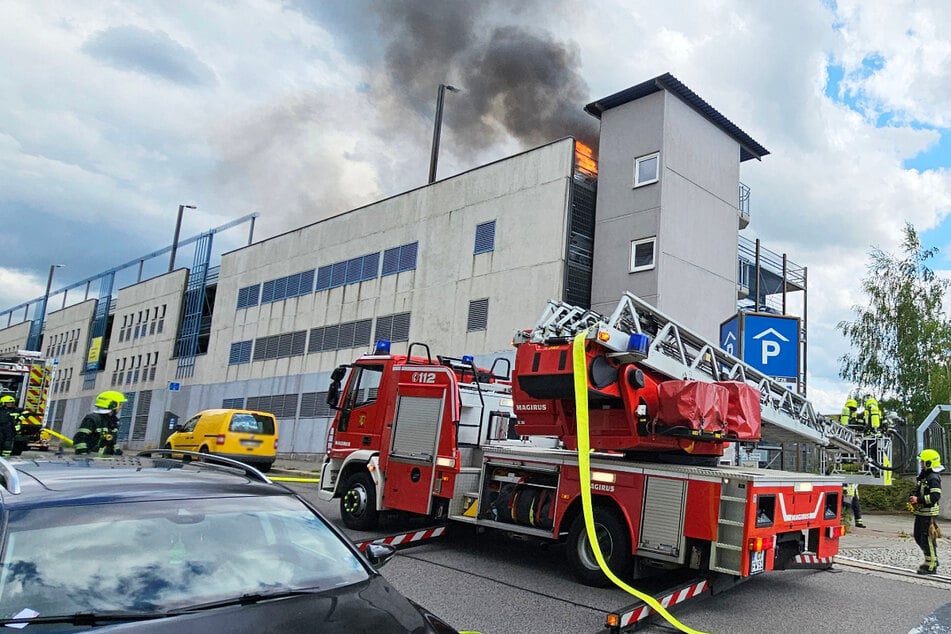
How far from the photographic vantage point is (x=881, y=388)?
2300 centimetres

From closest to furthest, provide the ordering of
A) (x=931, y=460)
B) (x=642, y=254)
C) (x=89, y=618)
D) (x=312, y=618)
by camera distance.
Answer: (x=89, y=618) < (x=312, y=618) < (x=931, y=460) < (x=642, y=254)

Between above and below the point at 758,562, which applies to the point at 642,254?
above

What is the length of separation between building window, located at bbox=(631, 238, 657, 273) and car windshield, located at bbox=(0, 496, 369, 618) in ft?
53.5

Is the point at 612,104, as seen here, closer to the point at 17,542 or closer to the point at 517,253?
the point at 517,253

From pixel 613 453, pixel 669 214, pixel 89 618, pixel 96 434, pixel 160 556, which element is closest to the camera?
pixel 89 618

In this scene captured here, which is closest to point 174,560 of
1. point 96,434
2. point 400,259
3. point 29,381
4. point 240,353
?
point 96,434

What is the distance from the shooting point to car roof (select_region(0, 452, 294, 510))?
2.93 m

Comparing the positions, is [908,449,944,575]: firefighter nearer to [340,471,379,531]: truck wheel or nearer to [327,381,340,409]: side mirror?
[340,471,379,531]: truck wheel

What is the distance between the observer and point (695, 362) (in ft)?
26.0

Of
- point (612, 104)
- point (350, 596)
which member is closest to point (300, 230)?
point (612, 104)

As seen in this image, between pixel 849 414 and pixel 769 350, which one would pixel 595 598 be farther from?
pixel 849 414

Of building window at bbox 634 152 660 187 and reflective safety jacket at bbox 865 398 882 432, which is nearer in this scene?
reflective safety jacket at bbox 865 398 882 432

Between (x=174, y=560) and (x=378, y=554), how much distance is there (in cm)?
104

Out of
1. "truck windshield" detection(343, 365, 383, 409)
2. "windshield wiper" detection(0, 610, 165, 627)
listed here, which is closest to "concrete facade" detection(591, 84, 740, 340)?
"truck windshield" detection(343, 365, 383, 409)
